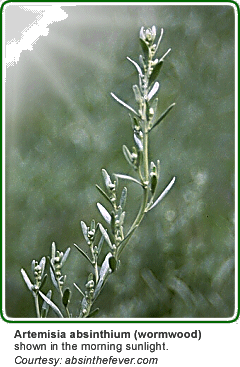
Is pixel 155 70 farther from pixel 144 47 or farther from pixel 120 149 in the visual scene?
pixel 120 149

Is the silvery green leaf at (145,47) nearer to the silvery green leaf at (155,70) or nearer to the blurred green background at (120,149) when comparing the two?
the silvery green leaf at (155,70)

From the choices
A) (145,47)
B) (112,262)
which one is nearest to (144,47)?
(145,47)

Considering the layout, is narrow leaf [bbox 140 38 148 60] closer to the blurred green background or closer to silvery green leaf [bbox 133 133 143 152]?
silvery green leaf [bbox 133 133 143 152]

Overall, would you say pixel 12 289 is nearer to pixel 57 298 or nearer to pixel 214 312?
pixel 57 298

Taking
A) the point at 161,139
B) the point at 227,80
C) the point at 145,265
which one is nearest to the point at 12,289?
the point at 145,265

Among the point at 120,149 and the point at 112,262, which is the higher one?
the point at 120,149

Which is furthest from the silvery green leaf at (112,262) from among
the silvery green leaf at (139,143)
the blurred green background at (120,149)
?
the blurred green background at (120,149)

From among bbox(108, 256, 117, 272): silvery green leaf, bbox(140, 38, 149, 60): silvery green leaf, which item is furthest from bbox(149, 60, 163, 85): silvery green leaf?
bbox(108, 256, 117, 272): silvery green leaf

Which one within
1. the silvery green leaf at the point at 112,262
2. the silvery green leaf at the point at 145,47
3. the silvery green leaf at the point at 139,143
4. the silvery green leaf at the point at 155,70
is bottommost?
the silvery green leaf at the point at 112,262
